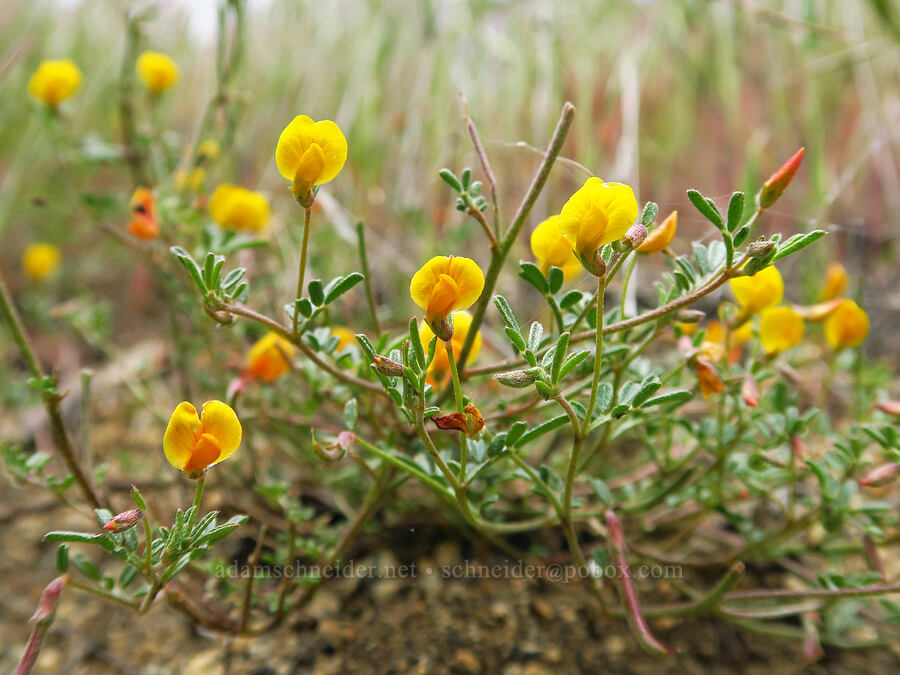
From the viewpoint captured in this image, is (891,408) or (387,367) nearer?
(387,367)

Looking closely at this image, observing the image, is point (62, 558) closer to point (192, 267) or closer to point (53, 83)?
point (192, 267)

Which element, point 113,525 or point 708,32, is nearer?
point 113,525

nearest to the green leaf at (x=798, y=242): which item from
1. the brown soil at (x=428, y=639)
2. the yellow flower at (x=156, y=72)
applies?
the brown soil at (x=428, y=639)

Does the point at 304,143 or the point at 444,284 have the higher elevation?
the point at 304,143

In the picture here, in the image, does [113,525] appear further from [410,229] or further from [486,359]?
[410,229]

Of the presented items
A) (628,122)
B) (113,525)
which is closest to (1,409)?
(113,525)

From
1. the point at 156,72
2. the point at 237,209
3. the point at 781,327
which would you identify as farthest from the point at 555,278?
the point at 156,72

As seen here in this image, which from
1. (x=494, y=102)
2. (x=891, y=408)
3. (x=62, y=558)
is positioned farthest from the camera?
(x=494, y=102)
